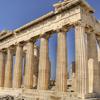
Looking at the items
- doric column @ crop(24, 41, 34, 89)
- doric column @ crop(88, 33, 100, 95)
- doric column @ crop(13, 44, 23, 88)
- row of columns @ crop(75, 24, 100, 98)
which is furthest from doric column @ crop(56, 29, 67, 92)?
doric column @ crop(13, 44, 23, 88)

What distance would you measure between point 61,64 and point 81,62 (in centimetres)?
288

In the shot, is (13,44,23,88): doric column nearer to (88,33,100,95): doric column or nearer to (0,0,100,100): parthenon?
(0,0,100,100): parthenon

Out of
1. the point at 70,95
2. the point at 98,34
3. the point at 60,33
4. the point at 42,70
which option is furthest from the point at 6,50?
the point at 70,95

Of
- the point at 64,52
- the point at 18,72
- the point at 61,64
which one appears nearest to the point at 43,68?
the point at 61,64

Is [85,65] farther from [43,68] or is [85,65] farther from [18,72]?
[18,72]

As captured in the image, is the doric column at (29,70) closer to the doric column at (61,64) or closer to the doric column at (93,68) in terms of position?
the doric column at (61,64)

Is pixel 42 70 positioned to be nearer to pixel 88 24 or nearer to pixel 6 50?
pixel 88 24

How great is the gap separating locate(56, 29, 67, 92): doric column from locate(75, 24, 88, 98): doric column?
209 centimetres

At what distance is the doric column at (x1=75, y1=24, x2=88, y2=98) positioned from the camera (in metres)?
22.1

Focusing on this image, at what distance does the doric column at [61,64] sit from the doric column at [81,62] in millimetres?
2086

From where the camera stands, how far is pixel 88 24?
2505cm

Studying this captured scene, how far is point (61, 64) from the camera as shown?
82.1ft

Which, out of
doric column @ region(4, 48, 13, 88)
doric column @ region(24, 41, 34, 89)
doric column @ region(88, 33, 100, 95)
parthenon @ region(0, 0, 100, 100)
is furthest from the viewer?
doric column @ region(4, 48, 13, 88)

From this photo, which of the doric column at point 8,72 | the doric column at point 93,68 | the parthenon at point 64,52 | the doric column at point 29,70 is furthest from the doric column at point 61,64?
the doric column at point 8,72
